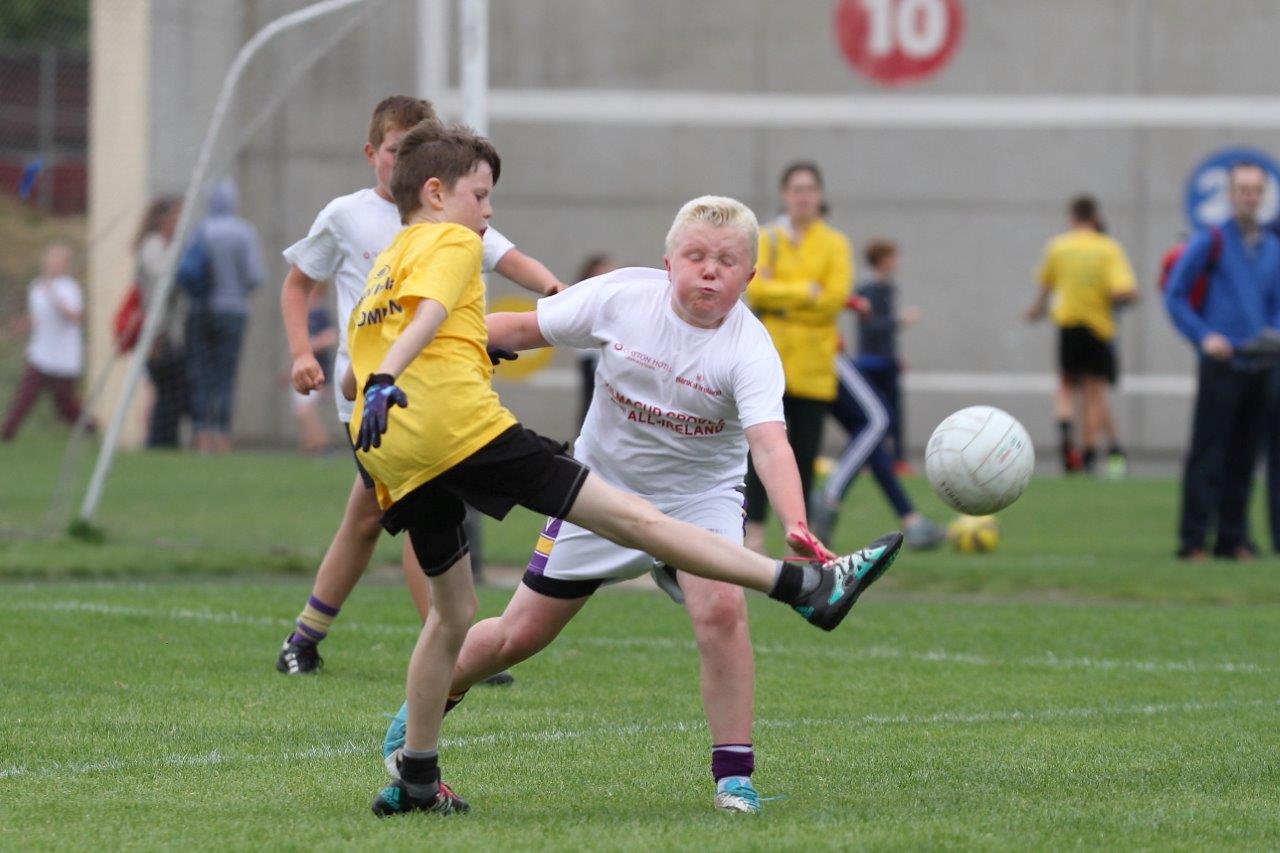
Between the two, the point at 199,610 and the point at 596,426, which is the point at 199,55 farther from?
the point at 596,426

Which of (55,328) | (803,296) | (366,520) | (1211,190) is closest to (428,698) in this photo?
(366,520)

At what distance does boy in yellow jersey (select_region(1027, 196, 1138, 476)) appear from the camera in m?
18.0

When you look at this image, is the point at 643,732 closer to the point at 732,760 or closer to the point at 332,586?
the point at 732,760

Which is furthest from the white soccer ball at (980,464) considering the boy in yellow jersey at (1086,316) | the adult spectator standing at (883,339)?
the boy in yellow jersey at (1086,316)

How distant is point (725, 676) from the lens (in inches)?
201

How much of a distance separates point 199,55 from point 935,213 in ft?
32.1

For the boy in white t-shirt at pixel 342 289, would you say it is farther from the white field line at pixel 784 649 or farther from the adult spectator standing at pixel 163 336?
the adult spectator standing at pixel 163 336

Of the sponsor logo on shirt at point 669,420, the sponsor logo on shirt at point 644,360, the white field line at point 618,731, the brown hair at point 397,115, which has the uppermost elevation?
the brown hair at point 397,115

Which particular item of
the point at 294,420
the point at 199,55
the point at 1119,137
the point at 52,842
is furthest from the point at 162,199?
the point at 1119,137

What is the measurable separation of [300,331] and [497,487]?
262 centimetres

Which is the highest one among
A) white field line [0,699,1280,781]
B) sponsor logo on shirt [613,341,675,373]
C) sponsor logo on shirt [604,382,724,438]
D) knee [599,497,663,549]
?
sponsor logo on shirt [613,341,675,373]

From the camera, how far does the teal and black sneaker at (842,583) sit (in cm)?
477

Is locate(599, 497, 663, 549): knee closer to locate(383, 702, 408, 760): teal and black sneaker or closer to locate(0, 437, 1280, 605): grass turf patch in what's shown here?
locate(383, 702, 408, 760): teal and black sneaker

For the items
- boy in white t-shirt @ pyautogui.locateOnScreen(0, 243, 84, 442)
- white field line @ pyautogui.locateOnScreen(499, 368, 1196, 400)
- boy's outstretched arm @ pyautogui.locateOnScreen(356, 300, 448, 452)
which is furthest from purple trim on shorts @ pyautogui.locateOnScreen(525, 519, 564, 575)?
white field line @ pyautogui.locateOnScreen(499, 368, 1196, 400)
